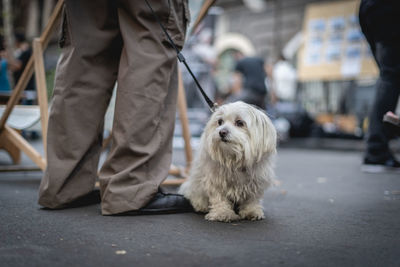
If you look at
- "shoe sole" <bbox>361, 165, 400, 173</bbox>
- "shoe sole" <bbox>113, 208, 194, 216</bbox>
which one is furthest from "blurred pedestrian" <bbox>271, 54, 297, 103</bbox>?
"shoe sole" <bbox>113, 208, 194, 216</bbox>

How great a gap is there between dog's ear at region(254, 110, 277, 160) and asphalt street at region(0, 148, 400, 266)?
1.26ft

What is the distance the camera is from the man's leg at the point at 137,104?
82.5 inches

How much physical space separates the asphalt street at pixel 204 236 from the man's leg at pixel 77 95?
0.16 meters

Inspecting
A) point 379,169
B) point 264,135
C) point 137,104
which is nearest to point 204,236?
point 264,135

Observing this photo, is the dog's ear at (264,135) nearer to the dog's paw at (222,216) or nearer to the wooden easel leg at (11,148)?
the dog's paw at (222,216)

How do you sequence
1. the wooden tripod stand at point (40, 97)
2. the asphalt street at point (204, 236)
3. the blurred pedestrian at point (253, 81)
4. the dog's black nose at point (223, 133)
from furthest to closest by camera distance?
the blurred pedestrian at point (253, 81), the wooden tripod stand at point (40, 97), the dog's black nose at point (223, 133), the asphalt street at point (204, 236)

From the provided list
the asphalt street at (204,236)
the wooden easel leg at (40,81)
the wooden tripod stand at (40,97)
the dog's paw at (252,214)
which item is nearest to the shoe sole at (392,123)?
the asphalt street at (204,236)

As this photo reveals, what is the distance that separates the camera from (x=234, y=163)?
215 cm

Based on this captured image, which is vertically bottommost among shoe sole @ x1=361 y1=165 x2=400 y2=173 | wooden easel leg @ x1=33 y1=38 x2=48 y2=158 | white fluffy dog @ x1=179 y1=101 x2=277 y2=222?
shoe sole @ x1=361 y1=165 x2=400 y2=173

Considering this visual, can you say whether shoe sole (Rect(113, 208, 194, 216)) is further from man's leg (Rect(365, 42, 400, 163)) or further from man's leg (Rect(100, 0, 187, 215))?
man's leg (Rect(365, 42, 400, 163))

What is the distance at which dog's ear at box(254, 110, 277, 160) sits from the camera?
213 centimetres

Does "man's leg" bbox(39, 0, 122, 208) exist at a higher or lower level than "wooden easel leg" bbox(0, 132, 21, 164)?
higher

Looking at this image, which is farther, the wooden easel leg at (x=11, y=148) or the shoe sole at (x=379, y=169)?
the shoe sole at (x=379, y=169)

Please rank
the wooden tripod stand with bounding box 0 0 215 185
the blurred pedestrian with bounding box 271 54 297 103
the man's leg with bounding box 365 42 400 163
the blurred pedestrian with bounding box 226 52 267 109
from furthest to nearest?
the blurred pedestrian with bounding box 271 54 297 103, the blurred pedestrian with bounding box 226 52 267 109, the man's leg with bounding box 365 42 400 163, the wooden tripod stand with bounding box 0 0 215 185
